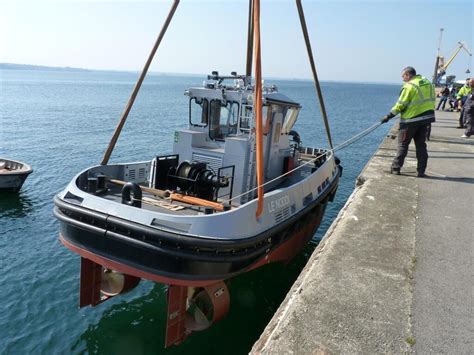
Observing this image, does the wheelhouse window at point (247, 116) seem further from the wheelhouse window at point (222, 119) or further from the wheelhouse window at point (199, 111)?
the wheelhouse window at point (199, 111)

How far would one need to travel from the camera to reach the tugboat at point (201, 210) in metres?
4.96

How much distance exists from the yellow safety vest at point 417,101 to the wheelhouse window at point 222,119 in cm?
297

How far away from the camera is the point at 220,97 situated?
736 cm

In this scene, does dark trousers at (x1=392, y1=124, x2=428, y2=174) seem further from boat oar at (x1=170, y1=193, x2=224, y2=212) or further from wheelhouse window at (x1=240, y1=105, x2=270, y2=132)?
boat oar at (x1=170, y1=193, x2=224, y2=212)

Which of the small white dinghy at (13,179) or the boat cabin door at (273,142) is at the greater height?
the boat cabin door at (273,142)

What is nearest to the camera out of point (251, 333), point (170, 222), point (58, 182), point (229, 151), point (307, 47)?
point (170, 222)

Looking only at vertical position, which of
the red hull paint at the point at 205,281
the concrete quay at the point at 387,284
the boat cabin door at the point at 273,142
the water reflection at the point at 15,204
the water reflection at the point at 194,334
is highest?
the boat cabin door at the point at 273,142

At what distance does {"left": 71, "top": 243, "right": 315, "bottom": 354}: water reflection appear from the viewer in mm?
5875

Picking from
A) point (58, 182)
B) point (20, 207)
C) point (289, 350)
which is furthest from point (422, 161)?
point (58, 182)

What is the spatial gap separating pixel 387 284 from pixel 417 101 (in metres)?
4.64

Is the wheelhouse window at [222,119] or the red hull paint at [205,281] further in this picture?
the wheelhouse window at [222,119]

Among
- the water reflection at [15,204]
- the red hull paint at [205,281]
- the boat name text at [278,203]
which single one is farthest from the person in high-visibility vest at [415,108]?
the water reflection at [15,204]

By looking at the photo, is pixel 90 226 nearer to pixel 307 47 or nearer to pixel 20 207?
pixel 307 47

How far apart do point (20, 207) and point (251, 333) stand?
31.6 feet
